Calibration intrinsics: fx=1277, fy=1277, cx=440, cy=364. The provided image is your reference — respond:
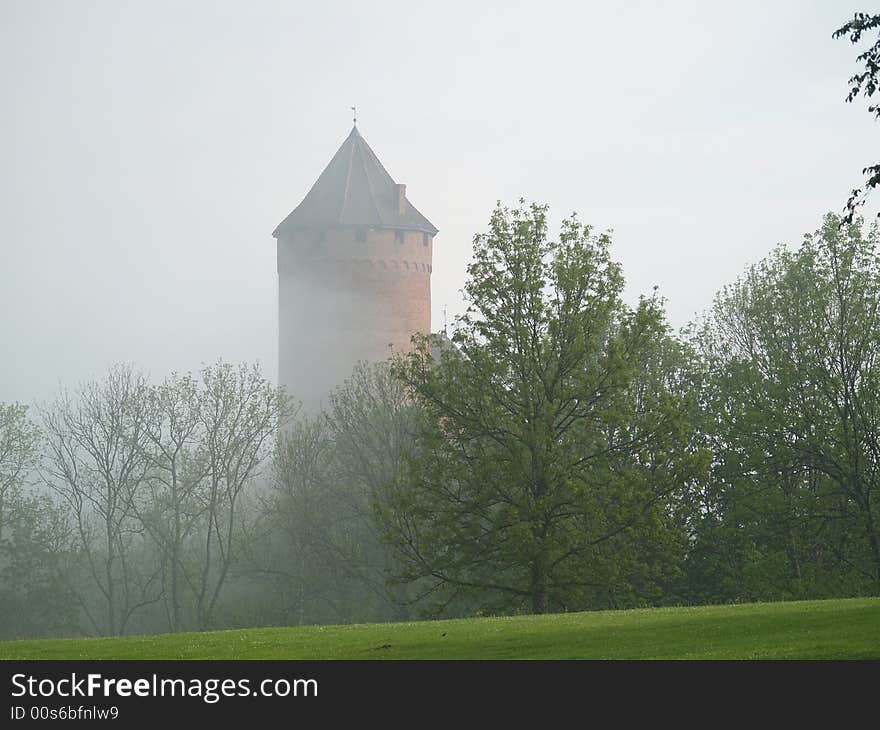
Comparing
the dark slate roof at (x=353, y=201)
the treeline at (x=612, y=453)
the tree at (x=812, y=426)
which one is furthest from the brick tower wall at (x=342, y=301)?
the tree at (x=812, y=426)

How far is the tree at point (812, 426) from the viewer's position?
30.8 m

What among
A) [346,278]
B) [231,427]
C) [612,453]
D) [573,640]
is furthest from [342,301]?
[573,640]

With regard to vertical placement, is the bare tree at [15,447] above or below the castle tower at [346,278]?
below

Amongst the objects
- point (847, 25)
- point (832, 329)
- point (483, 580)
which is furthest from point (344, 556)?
point (847, 25)

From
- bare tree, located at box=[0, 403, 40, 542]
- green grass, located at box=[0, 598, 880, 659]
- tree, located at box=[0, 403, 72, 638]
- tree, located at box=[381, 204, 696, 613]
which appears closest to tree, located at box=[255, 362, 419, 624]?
tree, located at box=[0, 403, 72, 638]

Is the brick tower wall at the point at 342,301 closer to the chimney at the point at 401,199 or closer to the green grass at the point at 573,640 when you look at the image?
the chimney at the point at 401,199

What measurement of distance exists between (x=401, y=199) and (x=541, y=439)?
140 feet

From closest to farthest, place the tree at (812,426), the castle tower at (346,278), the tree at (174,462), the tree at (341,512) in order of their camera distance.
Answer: the tree at (812,426) < the tree at (341,512) < the tree at (174,462) < the castle tower at (346,278)

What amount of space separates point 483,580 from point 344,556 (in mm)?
14732

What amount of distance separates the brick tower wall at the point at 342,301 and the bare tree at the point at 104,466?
1457 centimetres

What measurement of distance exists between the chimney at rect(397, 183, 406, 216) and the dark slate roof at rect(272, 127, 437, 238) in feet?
0.44

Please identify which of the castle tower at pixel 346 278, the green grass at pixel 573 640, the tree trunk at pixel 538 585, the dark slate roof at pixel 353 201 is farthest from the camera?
the dark slate roof at pixel 353 201

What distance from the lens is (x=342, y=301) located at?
65.2 metres
